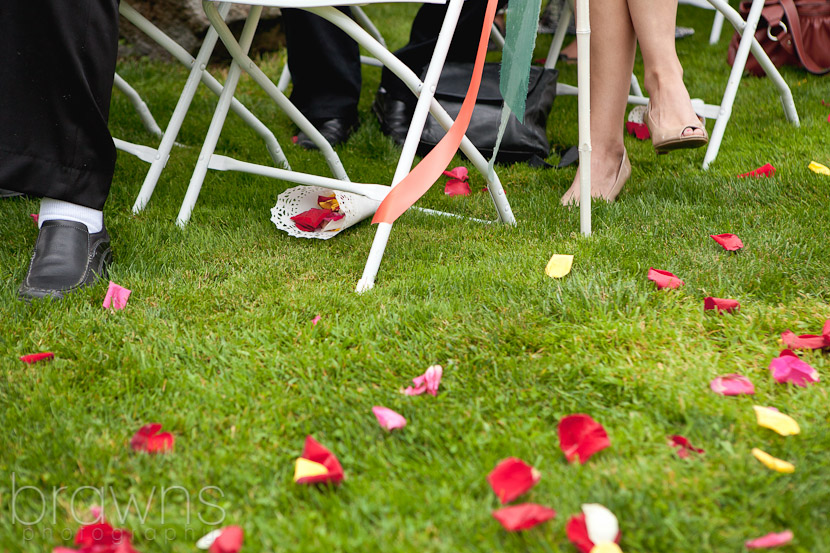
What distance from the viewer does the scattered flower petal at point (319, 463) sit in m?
0.95

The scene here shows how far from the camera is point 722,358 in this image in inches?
47.8

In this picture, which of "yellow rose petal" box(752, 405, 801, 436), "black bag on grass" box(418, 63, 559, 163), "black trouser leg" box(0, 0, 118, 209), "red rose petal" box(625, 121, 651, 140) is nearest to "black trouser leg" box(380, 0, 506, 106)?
"black bag on grass" box(418, 63, 559, 163)

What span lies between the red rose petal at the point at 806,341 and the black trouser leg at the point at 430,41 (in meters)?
1.77

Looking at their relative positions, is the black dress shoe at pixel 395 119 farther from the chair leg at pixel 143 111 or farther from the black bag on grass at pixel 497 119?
the chair leg at pixel 143 111

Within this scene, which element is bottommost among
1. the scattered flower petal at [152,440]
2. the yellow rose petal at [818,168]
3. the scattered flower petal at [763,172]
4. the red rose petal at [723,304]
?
the scattered flower petal at [152,440]

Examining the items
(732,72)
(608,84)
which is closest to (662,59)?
(608,84)

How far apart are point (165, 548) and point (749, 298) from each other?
1159mm

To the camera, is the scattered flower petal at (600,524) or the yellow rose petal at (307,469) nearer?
the scattered flower petal at (600,524)

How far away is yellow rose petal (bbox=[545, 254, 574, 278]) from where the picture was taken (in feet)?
4.90

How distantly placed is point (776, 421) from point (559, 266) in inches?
23.3

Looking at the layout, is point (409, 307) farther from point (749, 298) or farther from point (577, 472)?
point (749, 298)

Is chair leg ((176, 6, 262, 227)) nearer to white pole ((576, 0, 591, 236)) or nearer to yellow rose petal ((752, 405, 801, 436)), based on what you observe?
white pole ((576, 0, 591, 236))

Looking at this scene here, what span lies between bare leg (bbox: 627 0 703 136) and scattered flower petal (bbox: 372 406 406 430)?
1.23 meters

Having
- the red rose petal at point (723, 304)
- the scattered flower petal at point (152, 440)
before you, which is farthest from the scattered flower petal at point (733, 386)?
the scattered flower petal at point (152, 440)
